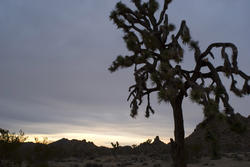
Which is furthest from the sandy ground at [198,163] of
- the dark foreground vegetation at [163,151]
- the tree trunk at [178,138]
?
the tree trunk at [178,138]

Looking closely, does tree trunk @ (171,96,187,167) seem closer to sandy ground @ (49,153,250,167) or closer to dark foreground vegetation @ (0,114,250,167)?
dark foreground vegetation @ (0,114,250,167)

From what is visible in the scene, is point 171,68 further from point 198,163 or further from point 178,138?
point 198,163

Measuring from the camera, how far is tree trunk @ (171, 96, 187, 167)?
9125 millimetres

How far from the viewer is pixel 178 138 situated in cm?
942

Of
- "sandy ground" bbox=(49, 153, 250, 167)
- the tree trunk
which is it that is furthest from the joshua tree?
"sandy ground" bbox=(49, 153, 250, 167)

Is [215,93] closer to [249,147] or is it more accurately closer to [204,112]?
[204,112]

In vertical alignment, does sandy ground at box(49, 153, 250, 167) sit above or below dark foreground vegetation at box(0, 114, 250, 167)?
below

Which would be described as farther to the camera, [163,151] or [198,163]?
[163,151]

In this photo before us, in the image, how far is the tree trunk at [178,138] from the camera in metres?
9.12

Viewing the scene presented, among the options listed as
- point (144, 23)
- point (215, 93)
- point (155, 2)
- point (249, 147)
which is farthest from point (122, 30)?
point (249, 147)

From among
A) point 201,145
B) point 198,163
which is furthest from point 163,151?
point 198,163

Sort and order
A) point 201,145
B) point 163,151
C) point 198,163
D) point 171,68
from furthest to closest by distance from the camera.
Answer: point 163,151, point 201,145, point 198,163, point 171,68

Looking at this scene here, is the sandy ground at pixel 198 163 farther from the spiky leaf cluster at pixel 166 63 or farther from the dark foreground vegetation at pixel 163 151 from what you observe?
the spiky leaf cluster at pixel 166 63

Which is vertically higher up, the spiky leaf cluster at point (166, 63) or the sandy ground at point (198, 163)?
the spiky leaf cluster at point (166, 63)
